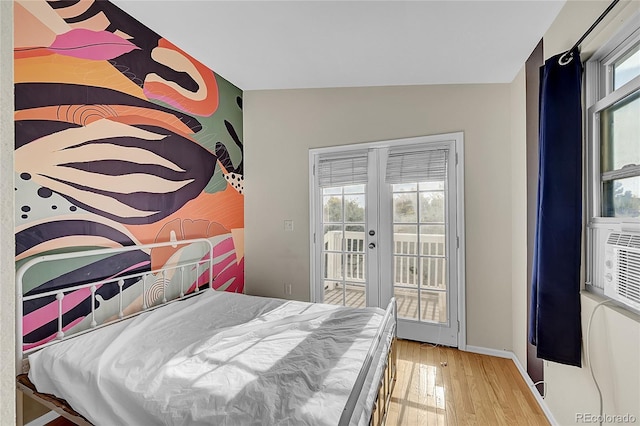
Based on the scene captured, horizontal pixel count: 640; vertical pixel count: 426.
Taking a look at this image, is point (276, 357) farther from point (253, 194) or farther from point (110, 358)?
point (253, 194)

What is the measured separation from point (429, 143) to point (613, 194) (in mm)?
1600

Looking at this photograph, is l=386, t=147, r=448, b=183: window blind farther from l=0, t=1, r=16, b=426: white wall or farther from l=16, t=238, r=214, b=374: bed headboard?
l=0, t=1, r=16, b=426: white wall

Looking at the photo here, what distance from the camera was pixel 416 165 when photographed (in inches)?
115

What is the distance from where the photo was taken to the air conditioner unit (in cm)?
125

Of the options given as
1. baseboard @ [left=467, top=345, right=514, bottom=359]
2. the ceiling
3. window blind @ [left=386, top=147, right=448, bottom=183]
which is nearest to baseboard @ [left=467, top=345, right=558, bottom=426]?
baseboard @ [left=467, top=345, right=514, bottom=359]

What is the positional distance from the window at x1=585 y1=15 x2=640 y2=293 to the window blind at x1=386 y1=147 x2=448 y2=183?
1296 mm

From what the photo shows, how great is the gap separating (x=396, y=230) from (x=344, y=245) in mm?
577

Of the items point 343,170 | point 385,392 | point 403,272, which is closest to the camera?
point 385,392

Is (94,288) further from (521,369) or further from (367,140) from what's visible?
(521,369)

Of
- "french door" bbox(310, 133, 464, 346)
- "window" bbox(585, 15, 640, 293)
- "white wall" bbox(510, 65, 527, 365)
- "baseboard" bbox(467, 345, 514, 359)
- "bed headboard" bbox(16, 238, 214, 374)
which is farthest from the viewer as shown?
"french door" bbox(310, 133, 464, 346)

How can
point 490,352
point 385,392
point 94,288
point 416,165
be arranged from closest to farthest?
1. point 385,392
2. point 94,288
3. point 490,352
4. point 416,165

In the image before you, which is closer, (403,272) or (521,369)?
(521,369)

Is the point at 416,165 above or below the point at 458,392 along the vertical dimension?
above

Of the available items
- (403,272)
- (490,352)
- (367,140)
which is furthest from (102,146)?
(490,352)
